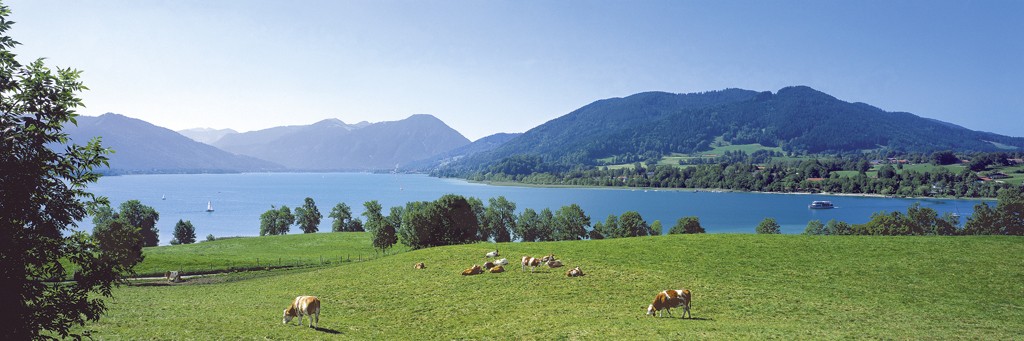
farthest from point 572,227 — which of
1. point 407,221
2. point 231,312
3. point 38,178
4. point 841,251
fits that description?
point 38,178

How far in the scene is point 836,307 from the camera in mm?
23500

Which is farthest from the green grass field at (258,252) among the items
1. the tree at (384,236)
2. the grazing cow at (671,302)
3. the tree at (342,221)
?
the grazing cow at (671,302)

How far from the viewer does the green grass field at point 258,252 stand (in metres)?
57.0

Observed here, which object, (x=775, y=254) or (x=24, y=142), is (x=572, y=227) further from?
(x=24, y=142)

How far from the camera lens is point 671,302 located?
22672mm

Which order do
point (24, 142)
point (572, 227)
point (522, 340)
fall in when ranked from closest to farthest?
1. point (24, 142)
2. point (522, 340)
3. point (572, 227)

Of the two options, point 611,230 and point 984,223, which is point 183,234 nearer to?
point 611,230

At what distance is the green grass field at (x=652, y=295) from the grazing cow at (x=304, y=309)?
0.85 metres

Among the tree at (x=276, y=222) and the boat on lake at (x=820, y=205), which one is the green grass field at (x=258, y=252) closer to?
the tree at (x=276, y=222)

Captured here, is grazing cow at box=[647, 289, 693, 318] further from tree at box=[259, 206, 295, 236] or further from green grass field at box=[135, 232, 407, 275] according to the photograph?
tree at box=[259, 206, 295, 236]

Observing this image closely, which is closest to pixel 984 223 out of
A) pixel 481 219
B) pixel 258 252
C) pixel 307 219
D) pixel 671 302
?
pixel 481 219

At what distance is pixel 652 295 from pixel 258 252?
66311mm

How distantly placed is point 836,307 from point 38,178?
95.4ft

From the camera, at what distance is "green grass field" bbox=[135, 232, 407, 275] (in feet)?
187
